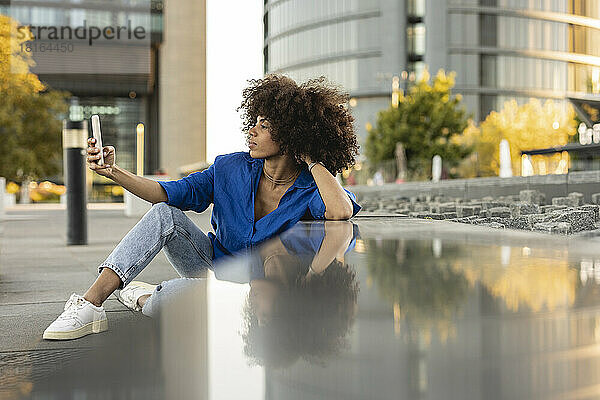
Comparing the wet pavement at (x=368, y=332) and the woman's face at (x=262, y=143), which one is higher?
the woman's face at (x=262, y=143)

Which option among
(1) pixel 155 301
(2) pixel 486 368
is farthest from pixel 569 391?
(1) pixel 155 301

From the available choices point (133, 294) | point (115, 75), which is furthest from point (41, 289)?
point (115, 75)

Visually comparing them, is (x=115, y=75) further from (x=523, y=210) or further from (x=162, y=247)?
(x=162, y=247)

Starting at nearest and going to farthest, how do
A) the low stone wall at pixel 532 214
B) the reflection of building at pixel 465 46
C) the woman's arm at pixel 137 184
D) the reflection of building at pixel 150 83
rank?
the woman's arm at pixel 137 184 < the low stone wall at pixel 532 214 < the reflection of building at pixel 150 83 < the reflection of building at pixel 465 46

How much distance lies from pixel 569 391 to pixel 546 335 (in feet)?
0.71

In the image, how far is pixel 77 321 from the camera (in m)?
2.93

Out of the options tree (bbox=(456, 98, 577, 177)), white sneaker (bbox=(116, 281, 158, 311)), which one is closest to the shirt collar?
white sneaker (bbox=(116, 281, 158, 311))

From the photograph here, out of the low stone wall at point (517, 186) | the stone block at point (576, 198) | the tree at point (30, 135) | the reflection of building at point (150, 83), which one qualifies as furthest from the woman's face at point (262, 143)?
the reflection of building at point (150, 83)

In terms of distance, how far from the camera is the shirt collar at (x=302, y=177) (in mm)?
3486

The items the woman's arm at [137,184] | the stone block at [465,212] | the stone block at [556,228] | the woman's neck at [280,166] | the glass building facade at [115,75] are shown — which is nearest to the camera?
the woman's arm at [137,184]

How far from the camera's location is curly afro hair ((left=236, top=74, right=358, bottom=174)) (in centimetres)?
339

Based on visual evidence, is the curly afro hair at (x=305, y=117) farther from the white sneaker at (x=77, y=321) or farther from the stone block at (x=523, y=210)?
the stone block at (x=523, y=210)

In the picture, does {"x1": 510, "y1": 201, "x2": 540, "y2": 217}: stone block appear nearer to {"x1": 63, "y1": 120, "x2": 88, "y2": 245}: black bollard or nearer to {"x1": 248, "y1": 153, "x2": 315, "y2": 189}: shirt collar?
{"x1": 248, "y1": 153, "x2": 315, "y2": 189}: shirt collar

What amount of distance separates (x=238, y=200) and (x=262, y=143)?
0.29 m
